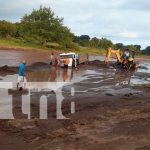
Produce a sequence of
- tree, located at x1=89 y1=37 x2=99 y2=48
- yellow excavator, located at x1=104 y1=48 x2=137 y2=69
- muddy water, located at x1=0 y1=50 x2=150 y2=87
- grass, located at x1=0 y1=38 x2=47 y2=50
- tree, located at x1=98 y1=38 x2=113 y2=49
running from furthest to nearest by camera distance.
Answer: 1. tree, located at x1=98 y1=38 x2=113 y2=49
2. tree, located at x1=89 y1=37 x2=99 y2=48
3. grass, located at x1=0 y1=38 x2=47 y2=50
4. yellow excavator, located at x1=104 y1=48 x2=137 y2=69
5. muddy water, located at x1=0 y1=50 x2=150 y2=87

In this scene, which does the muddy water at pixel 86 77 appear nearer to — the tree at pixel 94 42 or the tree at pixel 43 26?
the tree at pixel 43 26

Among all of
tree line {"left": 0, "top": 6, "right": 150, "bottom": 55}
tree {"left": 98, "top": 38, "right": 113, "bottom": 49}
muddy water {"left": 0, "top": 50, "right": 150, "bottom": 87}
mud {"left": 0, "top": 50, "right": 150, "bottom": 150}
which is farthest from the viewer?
tree {"left": 98, "top": 38, "right": 113, "bottom": 49}

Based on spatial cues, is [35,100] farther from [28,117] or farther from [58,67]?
[58,67]

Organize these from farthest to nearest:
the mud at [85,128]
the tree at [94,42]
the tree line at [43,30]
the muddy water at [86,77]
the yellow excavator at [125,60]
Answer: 1. the tree at [94,42]
2. the tree line at [43,30]
3. the yellow excavator at [125,60]
4. the muddy water at [86,77]
5. the mud at [85,128]

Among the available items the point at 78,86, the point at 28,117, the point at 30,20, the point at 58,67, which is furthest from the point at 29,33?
the point at 28,117

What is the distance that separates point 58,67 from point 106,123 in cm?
3084

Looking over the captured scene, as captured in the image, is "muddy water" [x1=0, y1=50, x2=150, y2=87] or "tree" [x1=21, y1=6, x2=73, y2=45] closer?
"muddy water" [x1=0, y1=50, x2=150, y2=87]

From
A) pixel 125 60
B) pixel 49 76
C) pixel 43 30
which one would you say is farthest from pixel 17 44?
pixel 49 76

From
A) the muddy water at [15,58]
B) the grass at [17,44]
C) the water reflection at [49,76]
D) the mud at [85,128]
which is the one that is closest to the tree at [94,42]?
the grass at [17,44]

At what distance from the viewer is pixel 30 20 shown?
284 ft

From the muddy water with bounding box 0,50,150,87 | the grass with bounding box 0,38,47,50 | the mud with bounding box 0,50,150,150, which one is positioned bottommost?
the muddy water with bounding box 0,50,150,87

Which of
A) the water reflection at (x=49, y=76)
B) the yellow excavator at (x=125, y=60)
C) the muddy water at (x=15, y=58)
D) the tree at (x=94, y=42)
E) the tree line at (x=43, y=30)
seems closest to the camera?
the water reflection at (x=49, y=76)

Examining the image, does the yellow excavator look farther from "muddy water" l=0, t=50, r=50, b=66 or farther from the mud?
the mud

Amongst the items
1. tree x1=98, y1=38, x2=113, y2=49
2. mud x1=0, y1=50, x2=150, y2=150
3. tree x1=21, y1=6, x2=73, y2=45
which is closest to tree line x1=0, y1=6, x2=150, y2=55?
tree x1=21, y1=6, x2=73, y2=45
